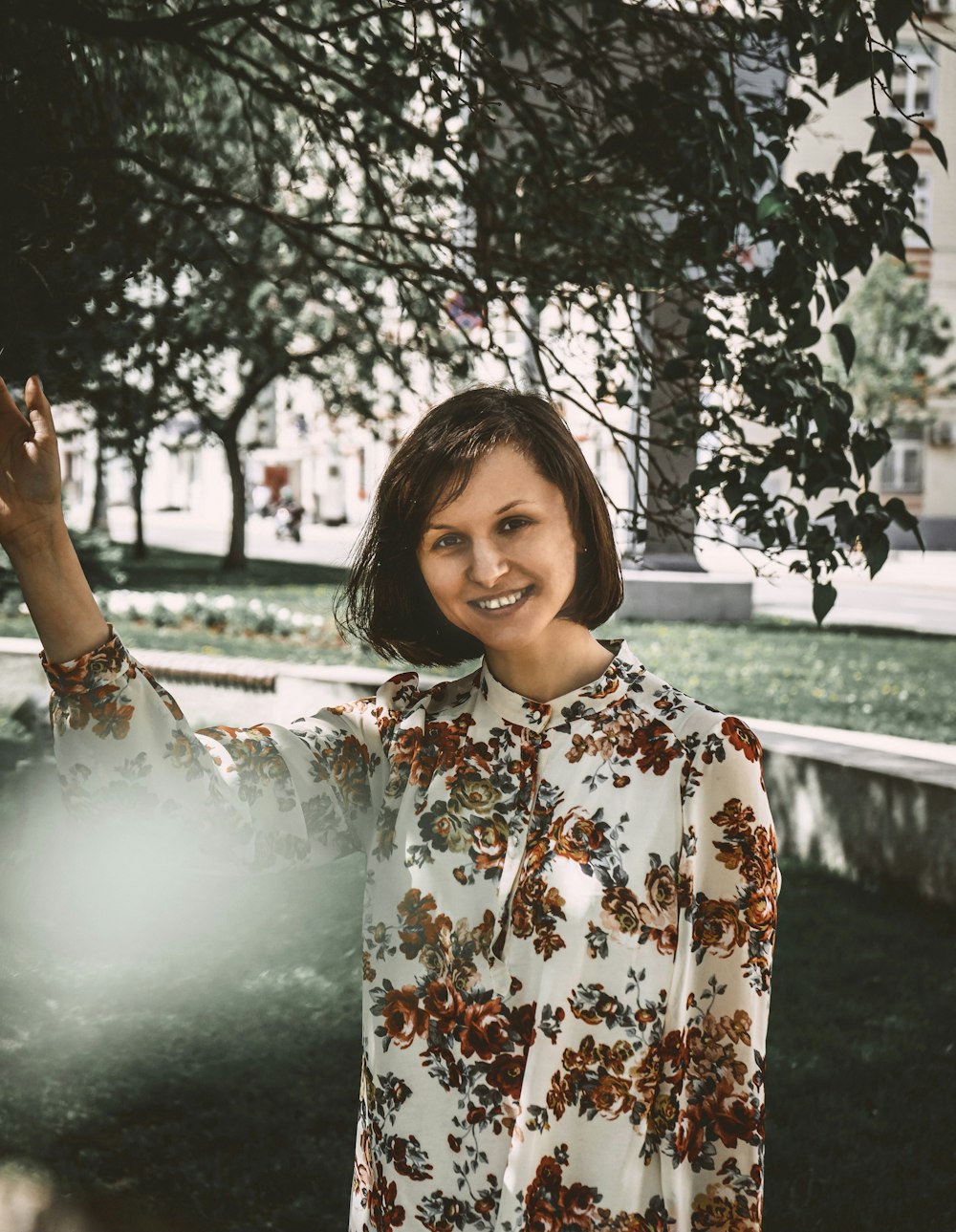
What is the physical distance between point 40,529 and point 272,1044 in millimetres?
2974

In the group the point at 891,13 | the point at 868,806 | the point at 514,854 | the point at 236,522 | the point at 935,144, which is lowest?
the point at 868,806

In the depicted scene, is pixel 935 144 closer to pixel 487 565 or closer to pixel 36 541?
pixel 487 565

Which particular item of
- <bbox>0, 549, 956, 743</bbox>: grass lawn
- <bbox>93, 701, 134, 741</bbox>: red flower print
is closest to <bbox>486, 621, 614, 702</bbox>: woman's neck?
<bbox>93, 701, 134, 741</bbox>: red flower print

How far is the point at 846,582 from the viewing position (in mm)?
21812

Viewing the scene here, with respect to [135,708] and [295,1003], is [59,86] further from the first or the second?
[295,1003]

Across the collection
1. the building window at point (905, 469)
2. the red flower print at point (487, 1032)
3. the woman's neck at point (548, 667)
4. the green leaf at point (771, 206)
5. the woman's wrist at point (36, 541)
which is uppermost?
the building window at point (905, 469)

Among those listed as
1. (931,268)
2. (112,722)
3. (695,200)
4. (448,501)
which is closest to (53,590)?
(112,722)

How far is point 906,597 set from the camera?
20.2 metres

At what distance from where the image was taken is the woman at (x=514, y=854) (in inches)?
62.4

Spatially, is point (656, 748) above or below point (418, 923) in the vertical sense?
above

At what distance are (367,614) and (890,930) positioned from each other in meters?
3.88

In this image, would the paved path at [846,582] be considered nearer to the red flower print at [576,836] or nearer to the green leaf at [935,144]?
the red flower print at [576,836]

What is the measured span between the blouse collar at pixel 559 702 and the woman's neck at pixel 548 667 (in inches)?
0.7

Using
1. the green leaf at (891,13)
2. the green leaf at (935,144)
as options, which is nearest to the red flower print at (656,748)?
the green leaf at (935,144)
